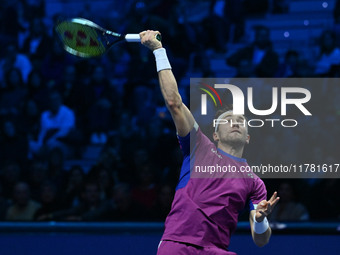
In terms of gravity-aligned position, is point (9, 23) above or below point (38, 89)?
above

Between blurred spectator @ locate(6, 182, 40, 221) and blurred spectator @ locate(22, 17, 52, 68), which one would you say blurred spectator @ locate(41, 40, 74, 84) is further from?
blurred spectator @ locate(6, 182, 40, 221)

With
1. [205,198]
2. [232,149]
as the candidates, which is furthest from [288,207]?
[205,198]

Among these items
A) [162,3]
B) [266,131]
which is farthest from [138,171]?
[162,3]

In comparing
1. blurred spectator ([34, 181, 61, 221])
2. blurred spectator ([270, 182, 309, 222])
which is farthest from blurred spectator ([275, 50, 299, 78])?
blurred spectator ([34, 181, 61, 221])

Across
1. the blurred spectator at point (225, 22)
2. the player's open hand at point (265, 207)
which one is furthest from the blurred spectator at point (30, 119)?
the player's open hand at point (265, 207)

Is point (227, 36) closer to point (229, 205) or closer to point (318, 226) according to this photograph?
point (318, 226)

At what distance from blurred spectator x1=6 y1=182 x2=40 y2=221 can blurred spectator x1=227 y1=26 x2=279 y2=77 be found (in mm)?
3462

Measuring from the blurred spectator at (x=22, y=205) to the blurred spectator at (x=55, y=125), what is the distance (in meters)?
1.83

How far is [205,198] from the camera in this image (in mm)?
3920

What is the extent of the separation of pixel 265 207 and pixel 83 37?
1952 mm

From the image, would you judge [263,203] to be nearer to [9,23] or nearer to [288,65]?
[288,65]

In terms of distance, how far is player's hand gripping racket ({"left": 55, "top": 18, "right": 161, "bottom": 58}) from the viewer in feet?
15.2

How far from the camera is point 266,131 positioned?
6.97 meters

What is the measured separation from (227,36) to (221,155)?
6.27 meters
